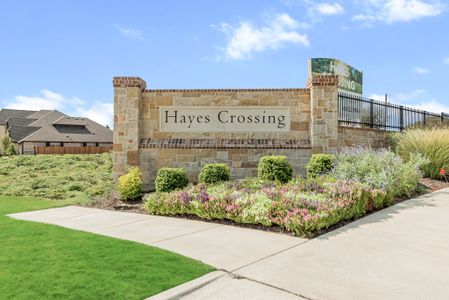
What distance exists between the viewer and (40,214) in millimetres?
8781

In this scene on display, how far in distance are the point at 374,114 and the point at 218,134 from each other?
7.56m

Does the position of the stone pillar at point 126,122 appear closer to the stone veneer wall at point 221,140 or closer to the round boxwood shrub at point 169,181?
the stone veneer wall at point 221,140

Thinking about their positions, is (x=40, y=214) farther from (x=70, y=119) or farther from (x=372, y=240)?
(x=70, y=119)

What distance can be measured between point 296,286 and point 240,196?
152 inches

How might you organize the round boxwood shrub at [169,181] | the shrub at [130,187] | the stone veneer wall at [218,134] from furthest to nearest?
1. the stone veneer wall at [218,134]
2. the shrub at [130,187]
3. the round boxwood shrub at [169,181]

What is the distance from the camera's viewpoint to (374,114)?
15477mm

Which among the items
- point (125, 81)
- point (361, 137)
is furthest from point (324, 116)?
point (125, 81)

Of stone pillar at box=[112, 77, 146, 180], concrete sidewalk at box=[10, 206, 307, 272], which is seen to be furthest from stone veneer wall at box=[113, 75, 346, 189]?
concrete sidewalk at box=[10, 206, 307, 272]

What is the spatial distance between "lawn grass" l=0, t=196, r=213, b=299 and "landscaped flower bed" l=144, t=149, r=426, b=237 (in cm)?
223

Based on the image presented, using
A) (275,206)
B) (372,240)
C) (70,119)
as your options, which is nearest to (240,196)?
(275,206)

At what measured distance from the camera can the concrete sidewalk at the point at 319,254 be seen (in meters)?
3.81

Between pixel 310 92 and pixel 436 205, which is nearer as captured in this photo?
pixel 436 205

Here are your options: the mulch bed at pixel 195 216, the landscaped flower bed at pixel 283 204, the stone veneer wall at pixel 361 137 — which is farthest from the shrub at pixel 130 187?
the stone veneer wall at pixel 361 137

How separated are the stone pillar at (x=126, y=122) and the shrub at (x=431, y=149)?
9500 millimetres
